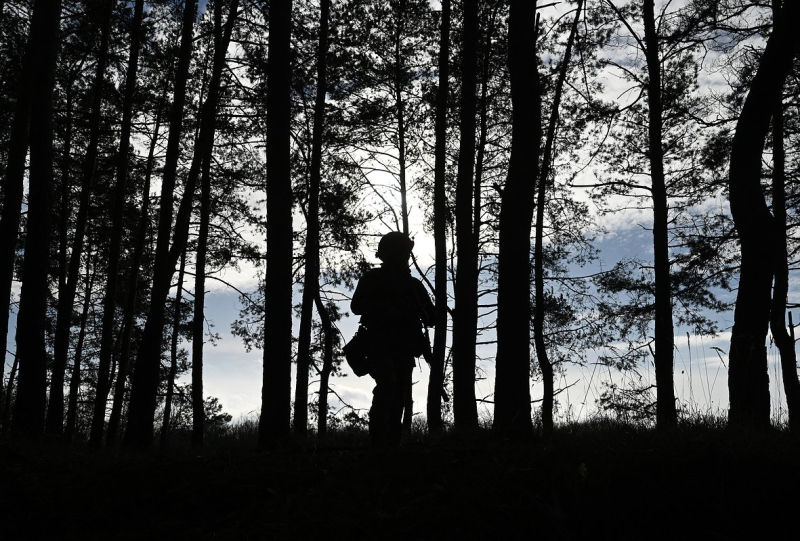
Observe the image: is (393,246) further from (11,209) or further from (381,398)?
(11,209)

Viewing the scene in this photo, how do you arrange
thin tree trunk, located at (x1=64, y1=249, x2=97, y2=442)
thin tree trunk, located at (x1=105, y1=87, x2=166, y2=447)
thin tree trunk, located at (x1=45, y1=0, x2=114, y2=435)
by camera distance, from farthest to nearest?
thin tree trunk, located at (x1=64, y1=249, x2=97, y2=442)
thin tree trunk, located at (x1=105, y1=87, x2=166, y2=447)
thin tree trunk, located at (x1=45, y1=0, x2=114, y2=435)

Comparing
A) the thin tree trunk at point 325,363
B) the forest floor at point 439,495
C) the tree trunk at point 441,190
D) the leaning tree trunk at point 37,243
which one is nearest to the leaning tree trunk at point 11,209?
the leaning tree trunk at point 37,243

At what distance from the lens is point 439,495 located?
11.0ft

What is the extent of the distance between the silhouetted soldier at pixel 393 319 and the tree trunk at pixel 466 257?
418 cm

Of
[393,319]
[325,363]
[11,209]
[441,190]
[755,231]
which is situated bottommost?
[393,319]

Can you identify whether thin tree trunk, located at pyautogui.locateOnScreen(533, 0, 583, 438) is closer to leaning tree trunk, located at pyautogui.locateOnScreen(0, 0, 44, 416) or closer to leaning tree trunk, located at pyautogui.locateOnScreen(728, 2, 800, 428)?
leaning tree trunk, located at pyautogui.locateOnScreen(728, 2, 800, 428)

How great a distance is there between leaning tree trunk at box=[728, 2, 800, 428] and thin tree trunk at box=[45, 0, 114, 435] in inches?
392

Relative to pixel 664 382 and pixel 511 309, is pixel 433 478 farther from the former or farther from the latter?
pixel 664 382

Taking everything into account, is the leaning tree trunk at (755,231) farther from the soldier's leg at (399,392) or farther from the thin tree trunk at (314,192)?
the thin tree trunk at (314,192)

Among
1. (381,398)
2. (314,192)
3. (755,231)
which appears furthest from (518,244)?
(314,192)

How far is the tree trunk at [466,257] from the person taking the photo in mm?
9703

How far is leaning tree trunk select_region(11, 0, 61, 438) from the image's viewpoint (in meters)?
7.72

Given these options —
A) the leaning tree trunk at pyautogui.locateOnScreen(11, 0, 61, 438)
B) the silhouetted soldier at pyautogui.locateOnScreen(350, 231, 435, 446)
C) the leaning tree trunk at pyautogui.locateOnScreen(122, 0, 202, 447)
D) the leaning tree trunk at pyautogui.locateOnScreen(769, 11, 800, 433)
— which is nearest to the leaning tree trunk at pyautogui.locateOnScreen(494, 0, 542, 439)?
the silhouetted soldier at pyautogui.locateOnScreen(350, 231, 435, 446)

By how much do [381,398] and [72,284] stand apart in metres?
9.96
